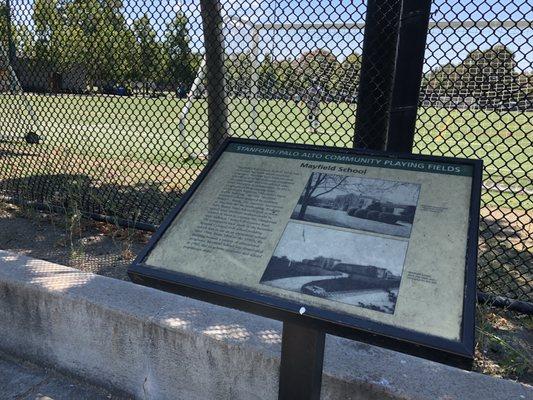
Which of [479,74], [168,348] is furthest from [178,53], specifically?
[168,348]

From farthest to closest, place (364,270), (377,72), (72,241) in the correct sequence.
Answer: (72,241) < (377,72) < (364,270)

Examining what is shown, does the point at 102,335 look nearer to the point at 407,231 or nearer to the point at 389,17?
the point at 407,231

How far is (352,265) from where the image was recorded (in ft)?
5.23

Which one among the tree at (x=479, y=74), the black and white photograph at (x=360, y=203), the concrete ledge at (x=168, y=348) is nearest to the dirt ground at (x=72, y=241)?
the concrete ledge at (x=168, y=348)

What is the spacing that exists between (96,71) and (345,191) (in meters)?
3.98

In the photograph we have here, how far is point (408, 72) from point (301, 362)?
1581 millimetres

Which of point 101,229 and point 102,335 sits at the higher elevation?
point 101,229

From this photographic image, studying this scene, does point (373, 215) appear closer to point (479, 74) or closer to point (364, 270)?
point (364, 270)

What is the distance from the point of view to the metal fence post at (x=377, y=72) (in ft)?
8.63

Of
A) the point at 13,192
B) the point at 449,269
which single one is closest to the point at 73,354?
the point at 449,269

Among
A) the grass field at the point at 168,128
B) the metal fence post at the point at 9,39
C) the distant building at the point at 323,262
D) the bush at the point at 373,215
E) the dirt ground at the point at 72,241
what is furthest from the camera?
the metal fence post at the point at 9,39

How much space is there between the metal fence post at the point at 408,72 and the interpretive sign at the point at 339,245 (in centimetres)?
78

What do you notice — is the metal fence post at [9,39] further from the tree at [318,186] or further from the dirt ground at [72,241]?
the tree at [318,186]

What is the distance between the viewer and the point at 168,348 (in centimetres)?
250
